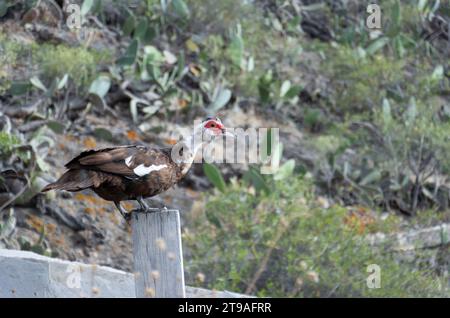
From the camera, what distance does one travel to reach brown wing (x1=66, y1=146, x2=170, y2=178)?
6.23 m

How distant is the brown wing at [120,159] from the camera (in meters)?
6.23

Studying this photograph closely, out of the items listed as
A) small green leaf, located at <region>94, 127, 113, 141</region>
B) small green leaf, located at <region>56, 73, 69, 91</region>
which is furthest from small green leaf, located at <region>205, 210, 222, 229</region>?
small green leaf, located at <region>56, 73, 69, 91</region>

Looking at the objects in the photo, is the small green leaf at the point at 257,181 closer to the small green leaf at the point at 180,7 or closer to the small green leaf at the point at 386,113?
the small green leaf at the point at 386,113

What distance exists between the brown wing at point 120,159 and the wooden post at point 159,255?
0.88 meters

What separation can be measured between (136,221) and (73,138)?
6383 mm

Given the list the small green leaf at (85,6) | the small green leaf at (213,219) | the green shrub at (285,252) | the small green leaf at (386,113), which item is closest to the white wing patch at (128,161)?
the green shrub at (285,252)

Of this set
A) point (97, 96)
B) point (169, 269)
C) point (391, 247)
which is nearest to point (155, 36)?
point (97, 96)

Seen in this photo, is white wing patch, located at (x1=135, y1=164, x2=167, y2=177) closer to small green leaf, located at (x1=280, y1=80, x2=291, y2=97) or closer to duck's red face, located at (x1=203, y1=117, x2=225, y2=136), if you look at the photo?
duck's red face, located at (x1=203, y1=117, x2=225, y2=136)

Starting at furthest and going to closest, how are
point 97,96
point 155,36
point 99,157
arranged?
point 155,36, point 97,96, point 99,157

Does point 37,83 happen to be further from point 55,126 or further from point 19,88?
point 55,126

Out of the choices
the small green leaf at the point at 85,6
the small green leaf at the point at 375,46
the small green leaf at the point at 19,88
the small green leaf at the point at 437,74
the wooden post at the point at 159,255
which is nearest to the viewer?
the wooden post at the point at 159,255

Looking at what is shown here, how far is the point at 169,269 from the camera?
533cm

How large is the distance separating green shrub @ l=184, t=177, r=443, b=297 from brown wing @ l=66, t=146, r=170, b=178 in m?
4.13

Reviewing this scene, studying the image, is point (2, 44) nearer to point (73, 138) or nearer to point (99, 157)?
point (73, 138)
